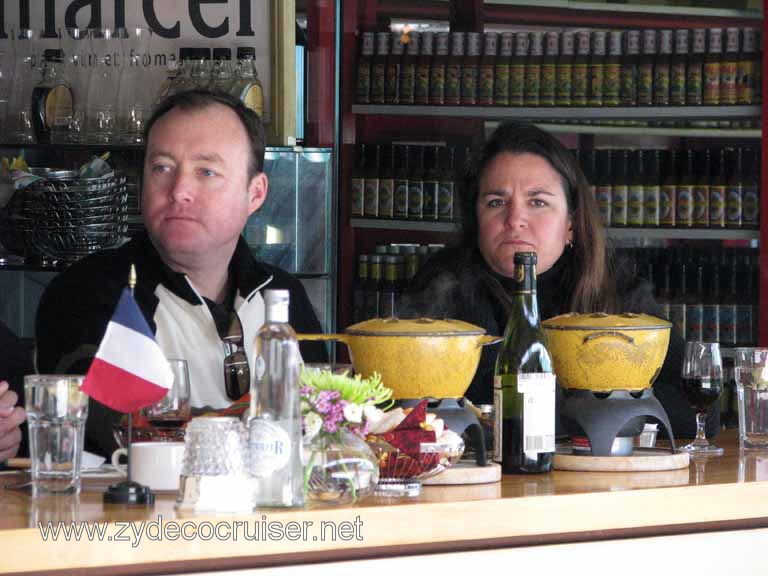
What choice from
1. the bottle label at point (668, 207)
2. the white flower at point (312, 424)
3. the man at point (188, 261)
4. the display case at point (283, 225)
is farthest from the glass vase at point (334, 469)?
the bottle label at point (668, 207)

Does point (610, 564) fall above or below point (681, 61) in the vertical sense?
below

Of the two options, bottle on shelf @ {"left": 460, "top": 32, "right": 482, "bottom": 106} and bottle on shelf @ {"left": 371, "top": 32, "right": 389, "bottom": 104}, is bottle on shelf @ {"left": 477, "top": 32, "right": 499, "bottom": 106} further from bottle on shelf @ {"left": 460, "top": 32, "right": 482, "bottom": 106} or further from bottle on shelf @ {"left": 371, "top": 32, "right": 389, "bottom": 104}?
bottle on shelf @ {"left": 371, "top": 32, "right": 389, "bottom": 104}

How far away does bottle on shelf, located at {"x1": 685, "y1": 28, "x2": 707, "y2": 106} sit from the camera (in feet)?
14.6

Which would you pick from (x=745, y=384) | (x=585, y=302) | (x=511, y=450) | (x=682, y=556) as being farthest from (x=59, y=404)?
(x=585, y=302)

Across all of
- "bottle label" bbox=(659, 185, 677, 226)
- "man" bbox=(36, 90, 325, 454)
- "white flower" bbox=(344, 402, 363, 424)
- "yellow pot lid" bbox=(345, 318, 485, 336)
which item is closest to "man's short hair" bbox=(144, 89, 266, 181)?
"man" bbox=(36, 90, 325, 454)

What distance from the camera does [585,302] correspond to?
2.89 m

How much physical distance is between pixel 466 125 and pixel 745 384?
2.62m

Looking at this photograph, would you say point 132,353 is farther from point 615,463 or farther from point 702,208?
point 702,208

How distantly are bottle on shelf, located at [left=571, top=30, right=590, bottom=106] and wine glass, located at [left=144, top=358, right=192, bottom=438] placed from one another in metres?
3.03

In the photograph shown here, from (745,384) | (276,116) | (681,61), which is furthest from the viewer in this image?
(681,61)

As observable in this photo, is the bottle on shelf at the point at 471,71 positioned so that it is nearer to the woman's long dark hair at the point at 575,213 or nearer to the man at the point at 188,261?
the woman's long dark hair at the point at 575,213

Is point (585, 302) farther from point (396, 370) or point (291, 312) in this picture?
point (396, 370)

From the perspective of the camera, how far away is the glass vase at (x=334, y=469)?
1.53 meters

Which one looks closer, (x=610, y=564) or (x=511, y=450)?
(x=610, y=564)
